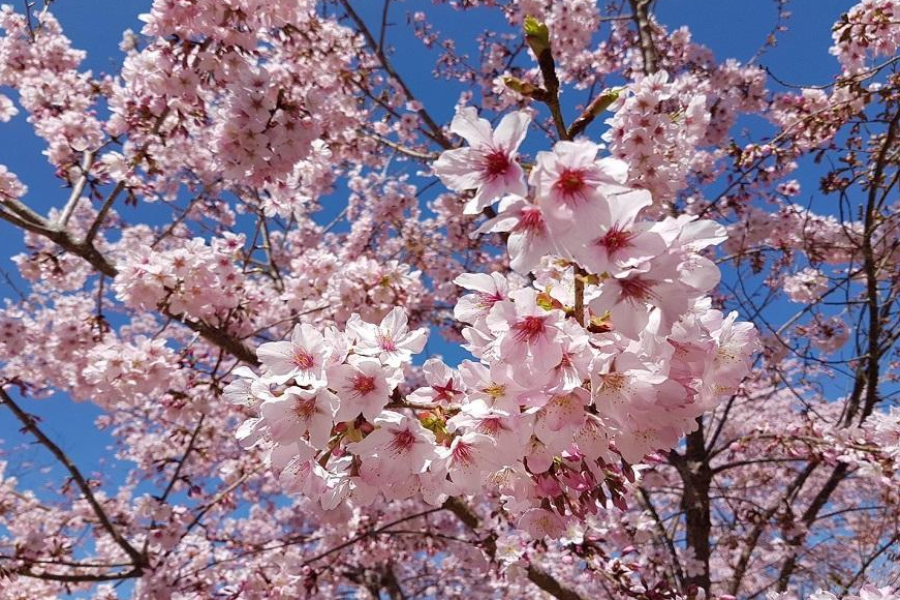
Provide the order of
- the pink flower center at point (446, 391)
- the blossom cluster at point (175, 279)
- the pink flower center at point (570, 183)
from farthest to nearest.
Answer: the blossom cluster at point (175, 279) → the pink flower center at point (446, 391) → the pink flower center at point (570, 183)

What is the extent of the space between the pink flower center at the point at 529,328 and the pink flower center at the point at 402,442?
0.37 meters

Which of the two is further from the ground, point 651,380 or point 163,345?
point 163,345

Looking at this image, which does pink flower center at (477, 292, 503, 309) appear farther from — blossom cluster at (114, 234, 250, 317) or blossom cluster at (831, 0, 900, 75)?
blossom cluster at (831, 0, 900, 75)

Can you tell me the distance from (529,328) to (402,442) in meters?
0.43

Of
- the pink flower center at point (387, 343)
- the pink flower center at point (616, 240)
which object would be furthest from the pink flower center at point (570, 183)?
the pink flower center at point (387, 343)

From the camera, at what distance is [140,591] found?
4211 mm

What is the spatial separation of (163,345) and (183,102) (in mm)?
1702

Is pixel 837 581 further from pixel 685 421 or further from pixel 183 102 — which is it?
pixel 183 102

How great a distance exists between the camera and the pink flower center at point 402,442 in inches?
52.0

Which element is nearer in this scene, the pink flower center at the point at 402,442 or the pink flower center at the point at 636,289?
the pink flower center at the point at 636,289

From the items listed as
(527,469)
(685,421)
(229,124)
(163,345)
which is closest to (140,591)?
(163,345)

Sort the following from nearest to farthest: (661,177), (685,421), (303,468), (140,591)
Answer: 1. (685,421)
2. (303,468)
3. (661,177)
4. (140,591)

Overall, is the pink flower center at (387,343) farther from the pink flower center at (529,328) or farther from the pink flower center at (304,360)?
the pink flower center at (529,328)

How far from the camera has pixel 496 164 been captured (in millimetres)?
1131
